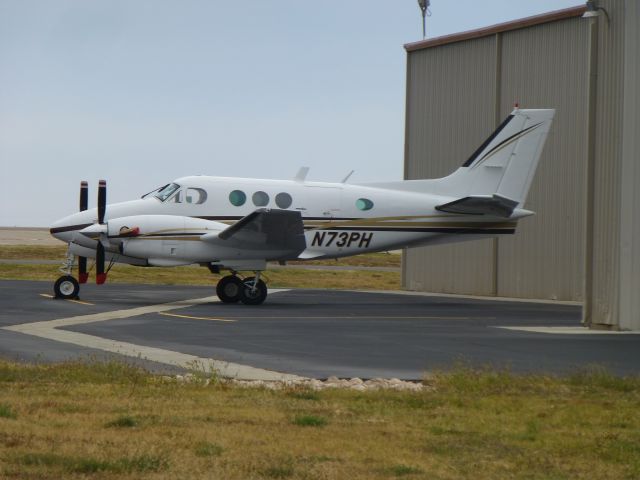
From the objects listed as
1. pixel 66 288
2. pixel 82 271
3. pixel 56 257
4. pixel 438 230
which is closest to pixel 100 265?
pixel 66 288

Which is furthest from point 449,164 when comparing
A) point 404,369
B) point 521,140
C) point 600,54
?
point 404,369

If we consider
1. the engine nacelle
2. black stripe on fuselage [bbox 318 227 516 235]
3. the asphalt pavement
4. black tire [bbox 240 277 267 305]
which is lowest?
the asphalt pavement

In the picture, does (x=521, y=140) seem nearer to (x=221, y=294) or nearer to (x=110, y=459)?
(x=221, y=294)

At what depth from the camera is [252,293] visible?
28859 mm

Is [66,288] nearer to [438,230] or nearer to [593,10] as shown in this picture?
[438,230]

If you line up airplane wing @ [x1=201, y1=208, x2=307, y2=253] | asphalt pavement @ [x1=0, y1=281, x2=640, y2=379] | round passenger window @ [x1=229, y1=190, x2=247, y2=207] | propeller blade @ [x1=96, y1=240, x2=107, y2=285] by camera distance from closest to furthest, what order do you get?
asphalt pavement @ [x1=0, y1=281, x2=640, y2=379] → airplane wing @ [x1=201, y1=208, x2=307, y2=253] → propeller blade @ [x1=96, y1=240, x2=107, y2=285] → round passenger window @ [x1=229, y1=190, x2=247, y2=207]

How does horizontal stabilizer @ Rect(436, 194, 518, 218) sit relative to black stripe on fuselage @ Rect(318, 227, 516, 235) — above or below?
above

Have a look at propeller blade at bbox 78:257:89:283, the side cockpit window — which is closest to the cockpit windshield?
the side cockpit window

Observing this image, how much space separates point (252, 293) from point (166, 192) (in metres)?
3.65

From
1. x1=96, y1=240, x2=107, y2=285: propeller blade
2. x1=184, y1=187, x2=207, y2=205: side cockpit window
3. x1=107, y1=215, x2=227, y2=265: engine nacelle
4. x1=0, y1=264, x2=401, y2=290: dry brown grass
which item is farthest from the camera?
x1=0, y1=264, x2=401, y2=290: dry brown grass

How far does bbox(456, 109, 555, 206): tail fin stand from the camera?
30.8 m

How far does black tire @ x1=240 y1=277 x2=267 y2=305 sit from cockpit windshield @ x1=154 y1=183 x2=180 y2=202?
3144mm

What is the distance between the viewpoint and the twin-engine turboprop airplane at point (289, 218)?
27781mm

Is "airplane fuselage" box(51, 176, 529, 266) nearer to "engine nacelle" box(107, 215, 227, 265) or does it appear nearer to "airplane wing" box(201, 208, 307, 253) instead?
"engine nacelle" box(107, 215, 227, 265)
